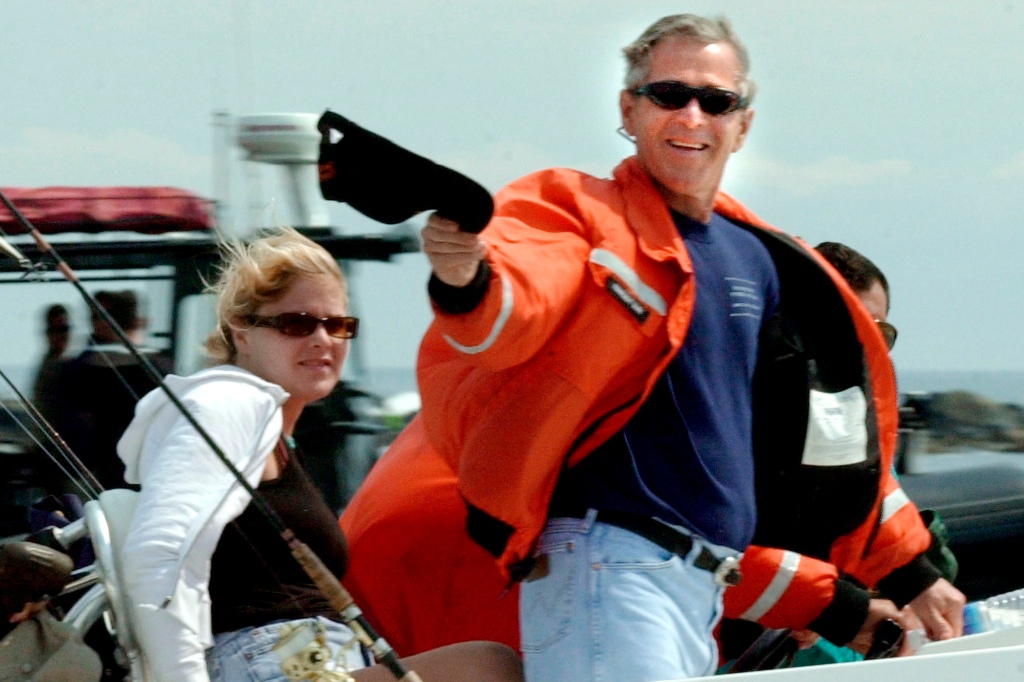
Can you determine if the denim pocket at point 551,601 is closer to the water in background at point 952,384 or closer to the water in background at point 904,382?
the water in background at point 904,382

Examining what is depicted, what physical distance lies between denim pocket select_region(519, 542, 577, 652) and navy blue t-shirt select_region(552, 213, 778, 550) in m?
0.06

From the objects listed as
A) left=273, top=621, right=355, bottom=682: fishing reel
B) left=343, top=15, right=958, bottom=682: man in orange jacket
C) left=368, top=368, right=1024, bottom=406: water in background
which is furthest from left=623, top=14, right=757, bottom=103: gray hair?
left=368, top=368, right=1024, bottom=406: water in background

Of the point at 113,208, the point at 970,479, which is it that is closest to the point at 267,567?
the point at 113,208

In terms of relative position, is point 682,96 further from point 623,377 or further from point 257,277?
point 257,277

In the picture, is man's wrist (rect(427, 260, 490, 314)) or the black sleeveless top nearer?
man's wrist (rect(427, 260, 490, 314))

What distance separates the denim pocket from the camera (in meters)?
1.93

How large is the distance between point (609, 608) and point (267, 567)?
44cm

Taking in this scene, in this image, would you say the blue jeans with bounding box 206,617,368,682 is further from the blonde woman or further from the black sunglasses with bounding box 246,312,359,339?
the black sunglasses with bounding box 246,312,359,339

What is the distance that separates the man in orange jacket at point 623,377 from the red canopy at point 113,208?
2.45 m

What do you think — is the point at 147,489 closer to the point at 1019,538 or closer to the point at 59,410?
the point at 59,410

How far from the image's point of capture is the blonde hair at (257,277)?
2.13 m

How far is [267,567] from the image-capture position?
6.48 ft

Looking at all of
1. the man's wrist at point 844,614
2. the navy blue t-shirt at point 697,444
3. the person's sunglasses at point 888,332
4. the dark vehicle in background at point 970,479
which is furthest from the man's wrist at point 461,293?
the dark vehicle in background at point 970,479

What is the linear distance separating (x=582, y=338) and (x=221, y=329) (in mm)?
556
